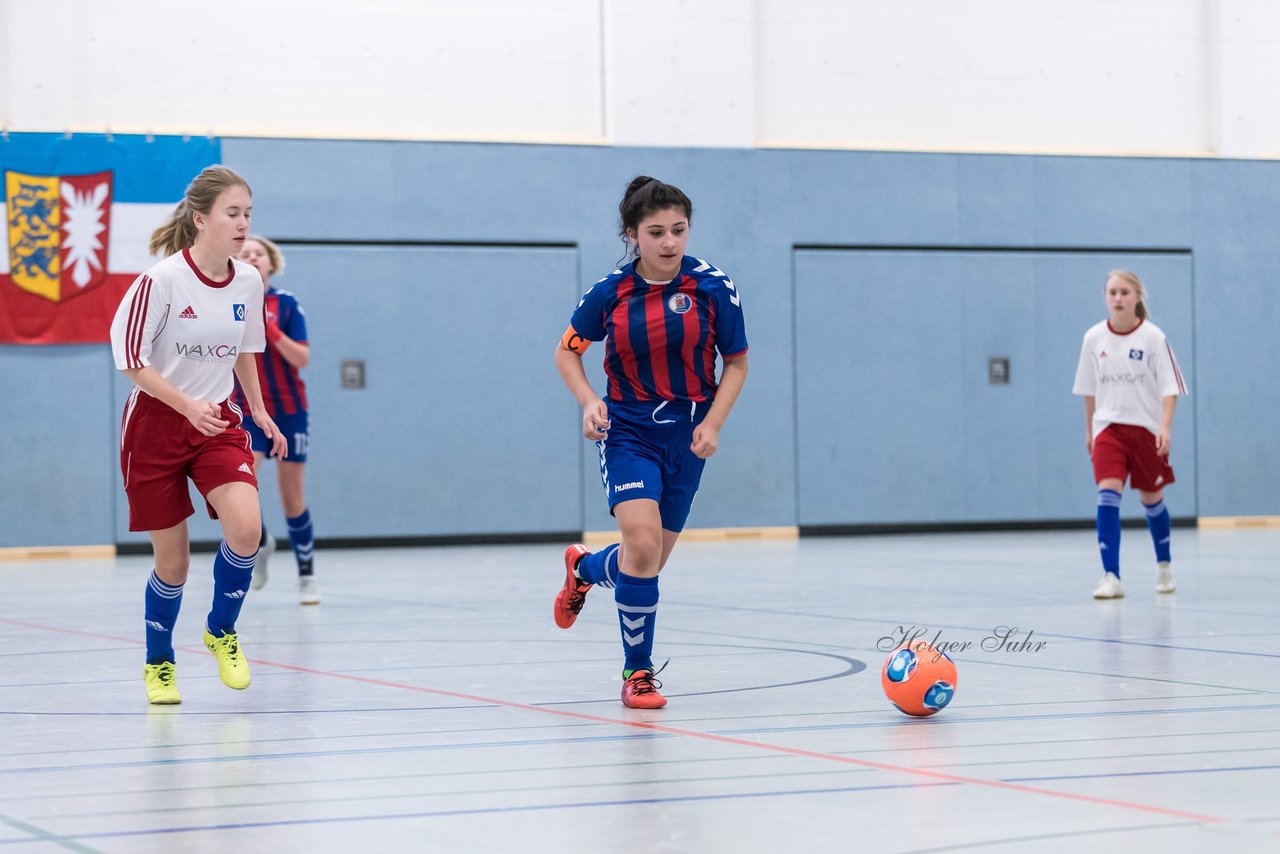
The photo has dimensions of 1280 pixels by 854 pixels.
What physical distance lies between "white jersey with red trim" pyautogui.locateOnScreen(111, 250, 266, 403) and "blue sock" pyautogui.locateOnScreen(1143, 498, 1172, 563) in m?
5.83

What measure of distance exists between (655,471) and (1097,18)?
45.0 ft

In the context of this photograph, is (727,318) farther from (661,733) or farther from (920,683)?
(661,733)

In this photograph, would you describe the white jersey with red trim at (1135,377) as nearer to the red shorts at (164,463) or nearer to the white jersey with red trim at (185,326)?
the white jersey with red trim at (185,326)

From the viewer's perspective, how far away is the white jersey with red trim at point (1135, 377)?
31.0 ft

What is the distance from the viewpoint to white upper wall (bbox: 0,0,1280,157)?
589 inches

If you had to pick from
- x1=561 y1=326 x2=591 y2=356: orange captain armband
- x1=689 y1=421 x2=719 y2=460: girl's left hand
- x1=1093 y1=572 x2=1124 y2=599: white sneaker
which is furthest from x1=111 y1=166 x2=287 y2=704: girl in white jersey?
x1=1093 y1=572 x2=1124 y2=599: white sneaker

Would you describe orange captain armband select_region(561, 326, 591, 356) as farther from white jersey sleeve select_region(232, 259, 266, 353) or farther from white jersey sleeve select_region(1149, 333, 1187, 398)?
white jersey sleeve select_region(1149, 333, 1187, 398)

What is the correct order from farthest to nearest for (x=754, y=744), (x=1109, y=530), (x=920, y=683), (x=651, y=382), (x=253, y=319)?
(x=1109, y=530)
(x=253, y=319)
(x=651, y=382)
(x=920, y=683)
(x=754, y=744)

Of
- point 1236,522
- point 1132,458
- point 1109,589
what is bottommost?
point 1236,522

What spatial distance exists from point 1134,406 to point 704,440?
504 centimetres

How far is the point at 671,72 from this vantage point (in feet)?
52.5

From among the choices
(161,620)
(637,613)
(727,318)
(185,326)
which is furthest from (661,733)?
(185,326)

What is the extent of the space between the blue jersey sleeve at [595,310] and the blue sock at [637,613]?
0.81 metres

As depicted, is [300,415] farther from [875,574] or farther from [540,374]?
[540,374]
